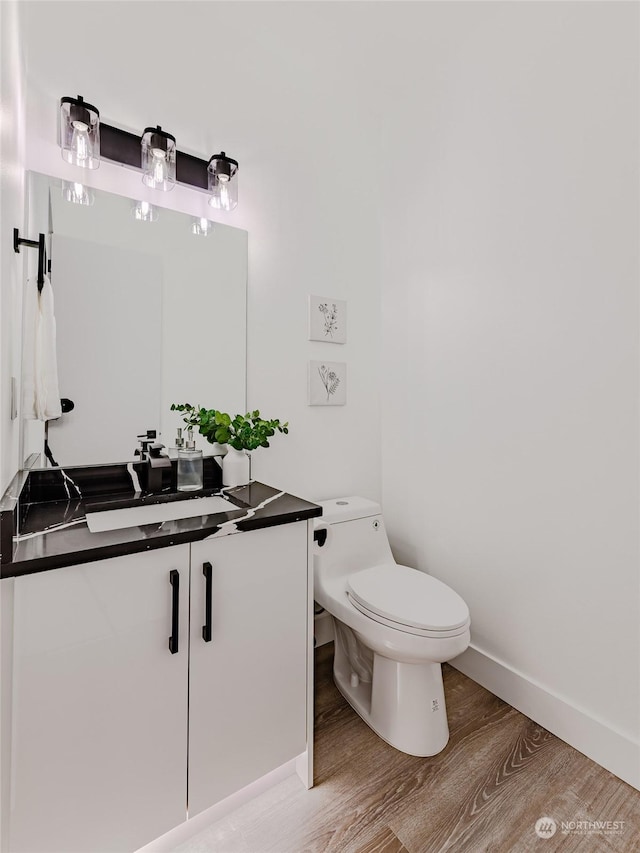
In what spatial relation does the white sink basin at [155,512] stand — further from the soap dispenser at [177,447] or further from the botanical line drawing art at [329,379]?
the botanical line drawing art at [329,379]

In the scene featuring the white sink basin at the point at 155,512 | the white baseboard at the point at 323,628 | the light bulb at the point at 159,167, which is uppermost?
the light bulb at the point at 159,167

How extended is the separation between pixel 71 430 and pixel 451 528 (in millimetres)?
1589

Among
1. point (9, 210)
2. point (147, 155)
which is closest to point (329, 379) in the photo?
point (147, 155)

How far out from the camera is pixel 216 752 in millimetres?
1150

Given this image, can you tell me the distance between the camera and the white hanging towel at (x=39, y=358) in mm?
1297

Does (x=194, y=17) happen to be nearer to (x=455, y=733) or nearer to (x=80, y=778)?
(x=80, y=778)

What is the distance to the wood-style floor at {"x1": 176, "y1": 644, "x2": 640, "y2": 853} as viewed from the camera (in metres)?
1.16

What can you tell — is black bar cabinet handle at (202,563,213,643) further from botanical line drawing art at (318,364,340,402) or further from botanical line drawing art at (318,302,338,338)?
botanical line drawing art at (318,302,338,338)

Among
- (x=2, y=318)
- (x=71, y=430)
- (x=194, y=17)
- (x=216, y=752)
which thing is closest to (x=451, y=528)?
(x=216, y=752)

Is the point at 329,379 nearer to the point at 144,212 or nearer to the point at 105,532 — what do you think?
the point at 144,212

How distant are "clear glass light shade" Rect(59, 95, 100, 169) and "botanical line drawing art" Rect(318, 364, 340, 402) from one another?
3.80ft

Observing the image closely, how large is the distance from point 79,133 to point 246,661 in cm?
173

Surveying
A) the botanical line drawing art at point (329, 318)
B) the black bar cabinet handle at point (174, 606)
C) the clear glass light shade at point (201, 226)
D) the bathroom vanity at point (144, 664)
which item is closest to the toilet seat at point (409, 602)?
the bathroom vanity at point (144, 664)

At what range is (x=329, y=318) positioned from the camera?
6.74 feet
